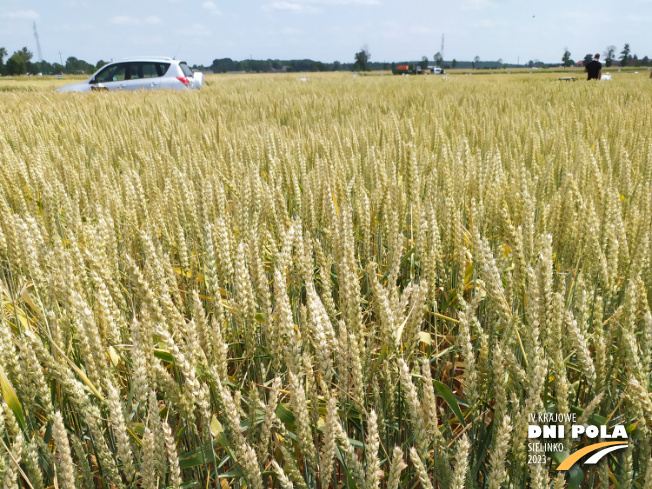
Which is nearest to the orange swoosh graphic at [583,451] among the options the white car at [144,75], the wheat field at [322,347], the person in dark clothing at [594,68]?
the wheat field at [322,347]

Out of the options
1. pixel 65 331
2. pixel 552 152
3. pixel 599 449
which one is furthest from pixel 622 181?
pixel 65 331

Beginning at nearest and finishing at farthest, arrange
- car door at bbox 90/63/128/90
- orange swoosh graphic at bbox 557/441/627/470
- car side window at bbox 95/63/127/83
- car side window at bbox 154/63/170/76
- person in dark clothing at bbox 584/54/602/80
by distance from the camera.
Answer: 1. orange swoosh graphic at bbox 557/441/627/470
2. car door at bbox 90/63/128/90
3. car side window at bbox 95/63/127/83
4. car side window at bbox 154/63/170/76
5. person in dark clothing at bbox 584/54/602/80

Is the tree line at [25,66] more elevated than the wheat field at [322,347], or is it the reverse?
the tree line at [25,66]

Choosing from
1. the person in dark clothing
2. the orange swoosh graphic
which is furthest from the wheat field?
the person in dark clothing

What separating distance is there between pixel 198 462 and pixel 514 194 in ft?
3.76

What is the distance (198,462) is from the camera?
75cm

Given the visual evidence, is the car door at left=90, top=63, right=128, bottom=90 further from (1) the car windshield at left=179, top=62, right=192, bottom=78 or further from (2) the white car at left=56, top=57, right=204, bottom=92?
(1) the car windshield at left=179, top=62, right=192, bottom=78

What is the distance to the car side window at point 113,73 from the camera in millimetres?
9375

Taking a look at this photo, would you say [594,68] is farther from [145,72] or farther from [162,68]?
[145,72]

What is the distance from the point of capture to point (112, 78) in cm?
952

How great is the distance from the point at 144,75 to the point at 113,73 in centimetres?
63

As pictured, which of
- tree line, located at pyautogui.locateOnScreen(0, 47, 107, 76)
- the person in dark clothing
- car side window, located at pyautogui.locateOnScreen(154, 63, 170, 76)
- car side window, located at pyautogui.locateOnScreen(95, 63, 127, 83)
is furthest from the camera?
tree line, located at pyautogui.locateOnScreen(0, 47, 107, 76)

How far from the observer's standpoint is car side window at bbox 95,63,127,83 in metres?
9.38

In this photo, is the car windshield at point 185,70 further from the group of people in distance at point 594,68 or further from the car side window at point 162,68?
the group of people in distance at point 594,68
